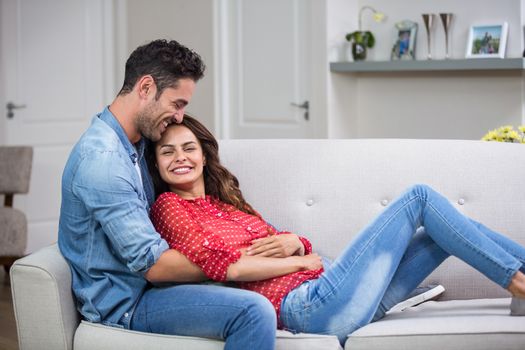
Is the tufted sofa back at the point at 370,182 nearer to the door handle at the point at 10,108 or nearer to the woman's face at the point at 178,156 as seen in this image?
the woman's face at the point at 178,156

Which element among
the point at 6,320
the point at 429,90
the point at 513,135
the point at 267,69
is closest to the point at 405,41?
the point at 429,90

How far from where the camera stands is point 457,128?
5016mm

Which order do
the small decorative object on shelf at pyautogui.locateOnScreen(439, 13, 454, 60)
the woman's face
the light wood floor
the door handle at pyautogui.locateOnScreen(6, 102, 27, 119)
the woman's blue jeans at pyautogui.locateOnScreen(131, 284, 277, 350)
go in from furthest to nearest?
the door handle at pyautogui.locateOnScreen(6, 102, 27, 119), the small decorative object on shelf at pyautogui.locateOnScreen(439, 13, 454, 60), the light wood floor, the woman's face, the woman's blue jeans at pyautogui.locateOnScreen(131, 284, 277, 350)

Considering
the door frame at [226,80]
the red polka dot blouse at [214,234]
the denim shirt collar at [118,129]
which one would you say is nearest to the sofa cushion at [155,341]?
the red polka dot blouse at [214,234]

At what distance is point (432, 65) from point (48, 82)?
2.61 metres

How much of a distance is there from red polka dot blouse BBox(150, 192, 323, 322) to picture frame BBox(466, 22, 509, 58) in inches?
97.2

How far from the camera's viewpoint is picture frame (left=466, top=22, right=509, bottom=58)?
464cm

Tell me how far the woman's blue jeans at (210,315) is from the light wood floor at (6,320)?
60.8 inches

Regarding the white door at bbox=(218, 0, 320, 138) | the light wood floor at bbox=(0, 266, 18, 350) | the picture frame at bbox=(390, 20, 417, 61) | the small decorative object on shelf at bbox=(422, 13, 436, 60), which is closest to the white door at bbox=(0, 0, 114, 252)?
the light wood floor at bbox=(0, 266, 18, 350)

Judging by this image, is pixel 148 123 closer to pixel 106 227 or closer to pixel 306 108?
pixel 106 227

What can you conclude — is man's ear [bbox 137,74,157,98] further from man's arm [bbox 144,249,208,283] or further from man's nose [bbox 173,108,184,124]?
man's arm [bbox 144,249,208,283]

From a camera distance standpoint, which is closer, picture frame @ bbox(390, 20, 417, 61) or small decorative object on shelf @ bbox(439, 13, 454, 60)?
small decorative object on shelf @ bbox(439, 13, 454, 60)

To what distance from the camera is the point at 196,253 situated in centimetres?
228

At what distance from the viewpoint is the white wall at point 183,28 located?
574 centimetres
